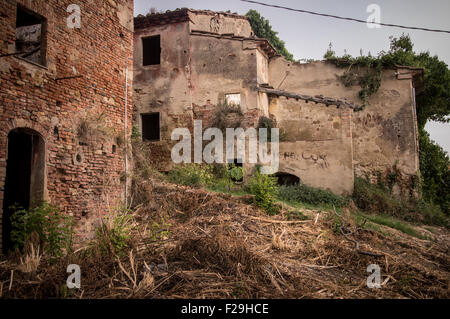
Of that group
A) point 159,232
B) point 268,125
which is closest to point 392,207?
point 268,125

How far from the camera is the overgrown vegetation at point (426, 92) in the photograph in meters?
14.7

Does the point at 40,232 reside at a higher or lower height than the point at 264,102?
lower

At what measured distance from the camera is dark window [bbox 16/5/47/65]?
22.5ft

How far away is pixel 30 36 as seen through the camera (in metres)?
9.22

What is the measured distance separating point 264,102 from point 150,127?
17.3 ft

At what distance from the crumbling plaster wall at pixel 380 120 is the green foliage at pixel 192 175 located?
23.0 feet

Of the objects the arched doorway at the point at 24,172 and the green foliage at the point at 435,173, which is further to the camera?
the green foliage at the point at 435,173

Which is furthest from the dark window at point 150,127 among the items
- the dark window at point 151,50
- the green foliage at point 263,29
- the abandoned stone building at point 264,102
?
the green foliage at point 263,29

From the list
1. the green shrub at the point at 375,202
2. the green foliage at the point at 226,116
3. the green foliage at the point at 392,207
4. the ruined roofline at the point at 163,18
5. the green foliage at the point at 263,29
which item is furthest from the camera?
the green foliage at the point at 263,29

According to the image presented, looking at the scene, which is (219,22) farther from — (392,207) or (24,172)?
(24,172)

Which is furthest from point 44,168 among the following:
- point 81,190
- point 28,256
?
point 28,256

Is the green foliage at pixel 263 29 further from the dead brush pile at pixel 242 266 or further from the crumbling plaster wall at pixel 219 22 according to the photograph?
the dead brush pile at pixel 242 266

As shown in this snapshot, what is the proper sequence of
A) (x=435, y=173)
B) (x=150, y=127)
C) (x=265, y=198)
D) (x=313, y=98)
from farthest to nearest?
(x=435, y=173)
(x=150, y=127)
(x=313, y=98)
(x=265, y=198)

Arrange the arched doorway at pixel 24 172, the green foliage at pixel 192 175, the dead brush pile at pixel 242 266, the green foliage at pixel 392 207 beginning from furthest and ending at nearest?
1. the green foliage at pixel 392 207
2. the green foliage at pixel 192 175
3. the arched doorway at pixel 24 172
4. the dead brush pile at pixel 242 266
